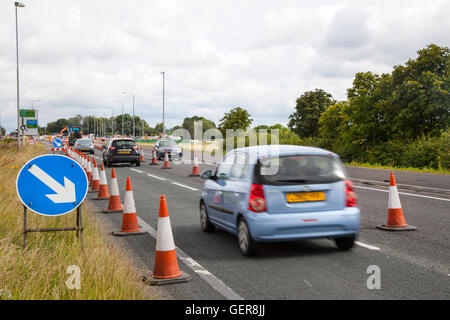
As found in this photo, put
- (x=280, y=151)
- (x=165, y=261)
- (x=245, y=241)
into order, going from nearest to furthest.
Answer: (x=165, y=261) < (x=245, y=241) < (x=280, y=151)

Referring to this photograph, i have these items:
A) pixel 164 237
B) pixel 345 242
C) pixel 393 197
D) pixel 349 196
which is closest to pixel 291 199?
pixel 349 196

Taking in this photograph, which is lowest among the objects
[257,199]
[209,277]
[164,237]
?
[209,277]

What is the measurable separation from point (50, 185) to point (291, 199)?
9.57ft

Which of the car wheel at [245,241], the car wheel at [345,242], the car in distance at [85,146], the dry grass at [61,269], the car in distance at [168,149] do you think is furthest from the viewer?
the car in distance at [85,146]

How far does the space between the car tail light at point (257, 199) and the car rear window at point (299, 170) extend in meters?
0.09

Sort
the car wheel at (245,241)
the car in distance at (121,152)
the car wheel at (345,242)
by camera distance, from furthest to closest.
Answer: the car in distance at (121,152), the car wheel at (345,242), the car wheel at (245,241)

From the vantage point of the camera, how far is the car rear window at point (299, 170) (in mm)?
6504

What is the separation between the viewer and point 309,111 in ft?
170

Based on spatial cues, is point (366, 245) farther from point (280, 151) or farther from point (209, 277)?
point (209, 277)

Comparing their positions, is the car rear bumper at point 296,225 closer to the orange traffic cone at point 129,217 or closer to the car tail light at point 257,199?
the car tail light at point 257,199

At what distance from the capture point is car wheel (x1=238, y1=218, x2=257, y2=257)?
256 inches

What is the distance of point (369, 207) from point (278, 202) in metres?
5.45

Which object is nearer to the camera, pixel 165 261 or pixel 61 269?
pixel 61 269

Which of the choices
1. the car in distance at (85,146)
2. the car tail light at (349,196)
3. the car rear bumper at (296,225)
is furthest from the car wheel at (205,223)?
the car in distance at (85,146)
